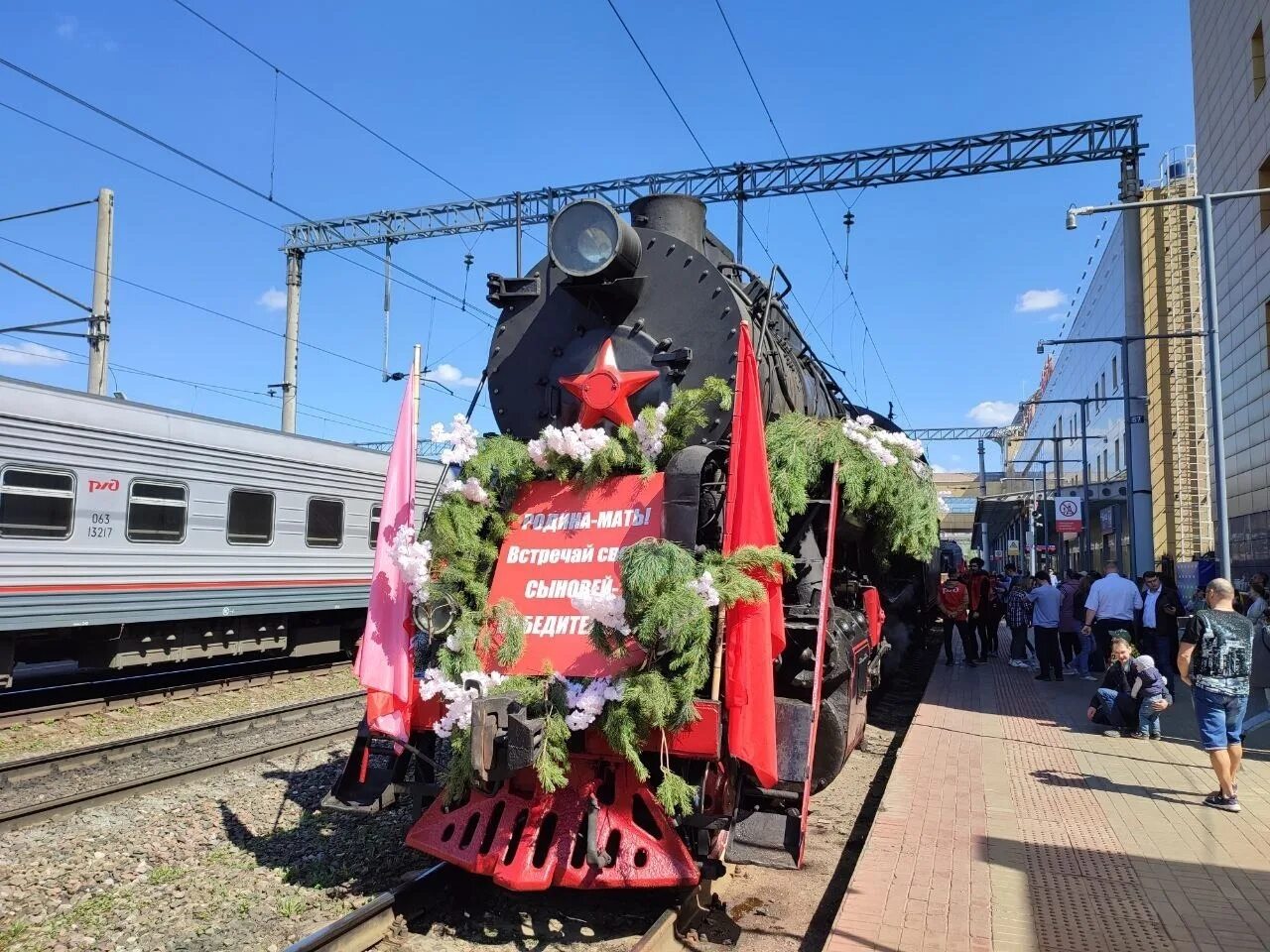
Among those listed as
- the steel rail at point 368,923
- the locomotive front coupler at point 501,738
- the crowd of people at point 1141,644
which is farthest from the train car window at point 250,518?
the crowd of people at point 1141,644

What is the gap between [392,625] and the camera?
4.68 m

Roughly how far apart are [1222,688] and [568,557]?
15.3ft

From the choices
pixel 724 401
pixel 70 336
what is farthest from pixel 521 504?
pixel 70 336

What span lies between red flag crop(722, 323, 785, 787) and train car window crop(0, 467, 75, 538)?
306 inches

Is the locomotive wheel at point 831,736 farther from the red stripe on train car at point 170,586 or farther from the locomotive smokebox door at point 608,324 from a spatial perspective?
the red stripe on train car at point 170,586

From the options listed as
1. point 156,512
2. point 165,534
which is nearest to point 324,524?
point 165,534

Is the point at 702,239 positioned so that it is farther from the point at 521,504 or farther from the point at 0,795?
the point at 0,795

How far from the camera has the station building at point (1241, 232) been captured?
600 inches

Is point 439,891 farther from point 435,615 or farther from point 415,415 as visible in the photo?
point 415,415

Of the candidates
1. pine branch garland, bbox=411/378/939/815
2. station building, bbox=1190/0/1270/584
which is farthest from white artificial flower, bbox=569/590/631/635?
station building, bbox=1190/0/1270/584

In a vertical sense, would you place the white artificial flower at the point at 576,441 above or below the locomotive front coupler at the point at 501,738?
above

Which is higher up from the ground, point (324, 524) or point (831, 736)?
point (324, 524)

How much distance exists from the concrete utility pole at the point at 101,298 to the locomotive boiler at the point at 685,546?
31.4ft

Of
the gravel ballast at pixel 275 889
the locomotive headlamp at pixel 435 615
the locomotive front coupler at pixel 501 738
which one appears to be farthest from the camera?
the locomotive headlamp at pixel 435 615
